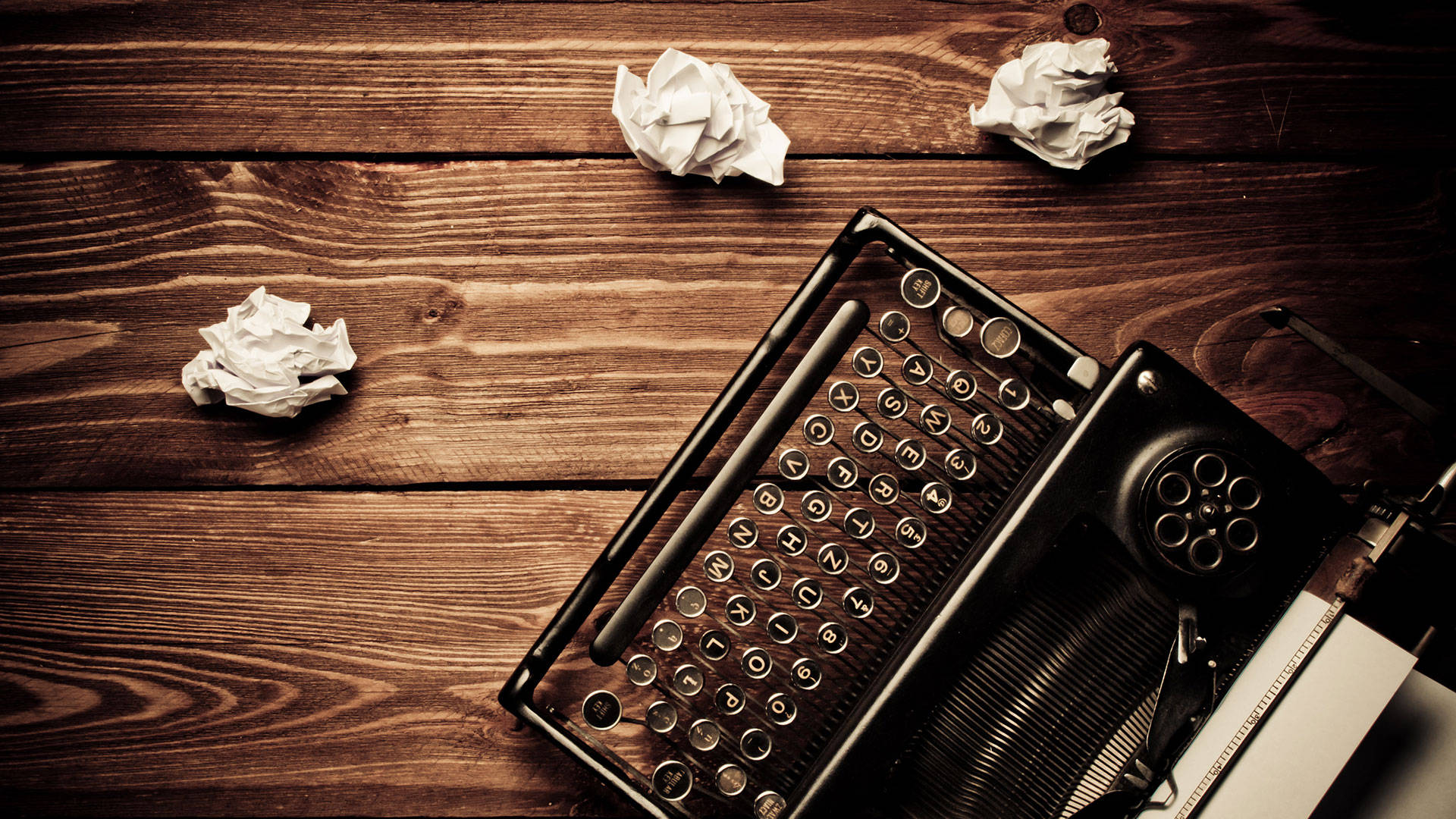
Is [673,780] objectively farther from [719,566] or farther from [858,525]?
[858,525]

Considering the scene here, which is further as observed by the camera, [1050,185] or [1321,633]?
[1050,185]

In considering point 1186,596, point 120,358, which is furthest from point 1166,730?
point 120,358

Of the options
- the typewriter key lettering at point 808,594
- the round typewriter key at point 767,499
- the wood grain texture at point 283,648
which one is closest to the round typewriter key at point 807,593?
the typewriter key lettering at point 808,594

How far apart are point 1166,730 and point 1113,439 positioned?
12.7 inches

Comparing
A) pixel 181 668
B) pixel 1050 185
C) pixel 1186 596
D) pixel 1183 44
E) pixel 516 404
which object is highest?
pixel 1183 44

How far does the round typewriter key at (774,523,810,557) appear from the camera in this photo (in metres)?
1.06

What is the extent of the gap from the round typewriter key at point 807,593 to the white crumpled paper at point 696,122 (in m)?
0.63

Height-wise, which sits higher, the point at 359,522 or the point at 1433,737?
the point at 1433,737

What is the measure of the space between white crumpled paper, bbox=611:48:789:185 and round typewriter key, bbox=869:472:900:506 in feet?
1.67

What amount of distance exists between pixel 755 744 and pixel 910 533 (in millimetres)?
353

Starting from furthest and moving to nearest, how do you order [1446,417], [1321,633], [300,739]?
[300,739] → [1446,417] → [1321,633]

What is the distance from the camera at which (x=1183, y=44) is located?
131 cm

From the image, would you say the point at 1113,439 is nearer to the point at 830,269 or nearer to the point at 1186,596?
the point at 1186,596

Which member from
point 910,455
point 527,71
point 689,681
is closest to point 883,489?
point 910,455
